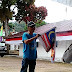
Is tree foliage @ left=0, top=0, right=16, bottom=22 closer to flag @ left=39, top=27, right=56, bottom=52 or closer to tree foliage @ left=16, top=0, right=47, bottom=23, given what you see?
tree foliage @ left=16, top=0, right=47, bottom=23

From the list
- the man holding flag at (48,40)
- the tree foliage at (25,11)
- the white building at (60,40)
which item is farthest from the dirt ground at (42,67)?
the tree foliage at (25,11)

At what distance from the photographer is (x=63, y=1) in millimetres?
12914

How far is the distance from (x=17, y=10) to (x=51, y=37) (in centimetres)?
2356

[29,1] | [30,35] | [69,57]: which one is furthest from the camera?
[29,1]

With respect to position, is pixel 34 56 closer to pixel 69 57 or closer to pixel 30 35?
pixel 30 35

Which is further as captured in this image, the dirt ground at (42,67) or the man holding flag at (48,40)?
the dirt ground at (42,67)

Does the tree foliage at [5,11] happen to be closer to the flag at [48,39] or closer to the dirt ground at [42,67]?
the dirt ground at [42,67]

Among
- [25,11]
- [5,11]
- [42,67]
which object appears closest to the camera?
[42,67]

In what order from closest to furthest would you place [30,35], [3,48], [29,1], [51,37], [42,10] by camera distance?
1. [51,37]
2. [30,35]
3. [3,48]
4. [29,1]
5. [42,10]

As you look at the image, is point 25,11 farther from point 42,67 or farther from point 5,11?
point 42,67

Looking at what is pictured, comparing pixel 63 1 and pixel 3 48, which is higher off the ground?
pixel 63 1

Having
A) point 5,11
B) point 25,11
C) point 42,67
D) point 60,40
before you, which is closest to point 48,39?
point 42,67

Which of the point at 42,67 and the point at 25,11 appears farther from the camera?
the point at 25,11

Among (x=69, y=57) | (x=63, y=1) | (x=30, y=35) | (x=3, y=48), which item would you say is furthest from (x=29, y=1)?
(x=69, y=57)
